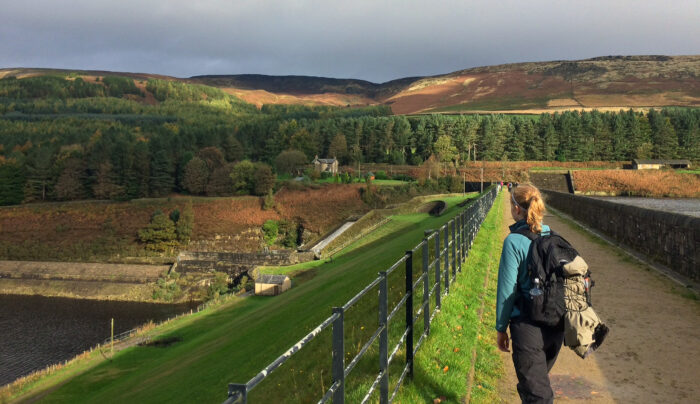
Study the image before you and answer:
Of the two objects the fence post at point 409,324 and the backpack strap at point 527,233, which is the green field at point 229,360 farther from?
the backpack strap at point 527,233

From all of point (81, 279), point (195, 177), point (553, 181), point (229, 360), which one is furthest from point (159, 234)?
point (229, 360)

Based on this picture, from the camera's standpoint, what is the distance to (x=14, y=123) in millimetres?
194625

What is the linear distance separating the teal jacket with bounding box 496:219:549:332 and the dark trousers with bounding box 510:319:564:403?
0.12m

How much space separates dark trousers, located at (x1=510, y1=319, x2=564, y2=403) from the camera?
4336mm

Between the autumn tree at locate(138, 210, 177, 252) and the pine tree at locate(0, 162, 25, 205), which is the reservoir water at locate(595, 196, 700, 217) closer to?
the autumn tree at locate(138, 210, 177, 252)

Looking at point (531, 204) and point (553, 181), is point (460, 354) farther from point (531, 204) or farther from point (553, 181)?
point (553, 181)

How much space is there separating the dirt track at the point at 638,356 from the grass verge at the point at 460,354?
11.1 inches

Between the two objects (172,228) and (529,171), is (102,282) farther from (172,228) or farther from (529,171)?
(529,171)

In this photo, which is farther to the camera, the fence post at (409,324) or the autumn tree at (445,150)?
the autumn tree at (445,150)

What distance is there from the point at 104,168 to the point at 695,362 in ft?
383

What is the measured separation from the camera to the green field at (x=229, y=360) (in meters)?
10.9

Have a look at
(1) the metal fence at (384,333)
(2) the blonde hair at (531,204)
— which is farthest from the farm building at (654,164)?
(2) the blonde hair at (531,204)

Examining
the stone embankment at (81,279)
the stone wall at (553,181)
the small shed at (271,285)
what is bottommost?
the stone embankment at (81,279)

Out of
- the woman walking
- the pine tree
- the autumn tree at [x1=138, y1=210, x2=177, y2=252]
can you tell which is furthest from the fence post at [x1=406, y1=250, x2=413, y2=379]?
the pine tree
